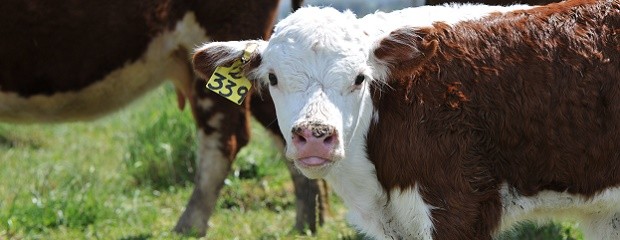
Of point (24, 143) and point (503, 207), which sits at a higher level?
point (503, 207)

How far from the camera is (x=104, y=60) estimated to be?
8.13 metres

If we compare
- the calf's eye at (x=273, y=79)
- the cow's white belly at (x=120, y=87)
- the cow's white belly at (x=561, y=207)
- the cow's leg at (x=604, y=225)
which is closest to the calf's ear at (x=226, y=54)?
the calf's eye at (x=273, y=79)

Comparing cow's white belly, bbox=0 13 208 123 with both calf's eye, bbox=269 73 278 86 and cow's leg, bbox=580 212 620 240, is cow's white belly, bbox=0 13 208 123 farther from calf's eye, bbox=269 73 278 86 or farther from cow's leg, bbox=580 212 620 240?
cow's leg, bbox=580 212 620 240

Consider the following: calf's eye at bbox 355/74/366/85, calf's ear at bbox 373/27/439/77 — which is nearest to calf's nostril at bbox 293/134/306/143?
calf's eye at bbox 355/74/366/85

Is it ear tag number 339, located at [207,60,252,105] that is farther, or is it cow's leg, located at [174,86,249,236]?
cow's leg, located at [174,86,249,236]

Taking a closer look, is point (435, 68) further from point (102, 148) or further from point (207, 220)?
point (102, 148)

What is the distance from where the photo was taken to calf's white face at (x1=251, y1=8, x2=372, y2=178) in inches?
201

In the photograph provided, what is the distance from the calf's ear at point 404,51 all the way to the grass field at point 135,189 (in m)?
2.41

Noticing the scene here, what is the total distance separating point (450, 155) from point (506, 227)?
1.66 ft

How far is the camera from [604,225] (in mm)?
5863

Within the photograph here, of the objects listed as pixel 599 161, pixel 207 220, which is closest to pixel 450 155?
pixel 599 161

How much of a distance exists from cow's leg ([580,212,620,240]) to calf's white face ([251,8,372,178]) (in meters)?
1.25

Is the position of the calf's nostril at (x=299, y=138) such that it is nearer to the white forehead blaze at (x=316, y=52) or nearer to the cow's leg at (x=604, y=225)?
the white forehead blaze at (x=316, y=52)

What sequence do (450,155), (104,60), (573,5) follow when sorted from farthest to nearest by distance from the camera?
(104,60)
(573,5)
(450,155)
